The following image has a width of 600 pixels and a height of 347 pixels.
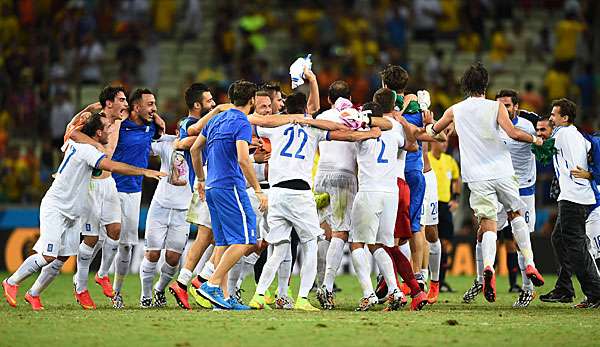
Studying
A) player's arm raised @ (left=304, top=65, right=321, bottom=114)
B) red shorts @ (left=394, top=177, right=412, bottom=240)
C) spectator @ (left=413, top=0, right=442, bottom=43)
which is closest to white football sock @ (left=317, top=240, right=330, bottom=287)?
red shorts @ (left=394, top=177, right=412, bottom=240)

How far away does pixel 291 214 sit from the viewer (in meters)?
14.3

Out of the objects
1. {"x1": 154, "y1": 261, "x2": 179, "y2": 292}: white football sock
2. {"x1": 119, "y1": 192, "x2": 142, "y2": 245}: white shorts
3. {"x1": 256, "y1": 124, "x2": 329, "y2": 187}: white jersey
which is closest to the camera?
{"x1": 256, "y1": 124, "x2": 329, "y2": 187}: white jersey

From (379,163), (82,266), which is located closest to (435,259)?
(379,163)

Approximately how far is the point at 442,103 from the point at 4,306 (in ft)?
48.2

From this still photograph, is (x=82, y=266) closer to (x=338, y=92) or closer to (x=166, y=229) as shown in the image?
(x=166, y=229)

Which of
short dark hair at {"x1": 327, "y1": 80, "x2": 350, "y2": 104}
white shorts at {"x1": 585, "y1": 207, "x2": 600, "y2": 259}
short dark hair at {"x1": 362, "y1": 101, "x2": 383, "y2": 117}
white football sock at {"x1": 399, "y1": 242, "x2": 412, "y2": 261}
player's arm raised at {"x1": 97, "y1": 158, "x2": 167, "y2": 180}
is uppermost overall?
short dark hair at {"x1": 327, "y1": 80, "x2": 350, "y2": 104}

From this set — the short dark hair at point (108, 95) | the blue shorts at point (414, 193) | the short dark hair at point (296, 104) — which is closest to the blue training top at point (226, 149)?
the short dark hair at point (296, 104)

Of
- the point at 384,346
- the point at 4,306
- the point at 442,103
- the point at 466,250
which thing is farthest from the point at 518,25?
the point at 384,346

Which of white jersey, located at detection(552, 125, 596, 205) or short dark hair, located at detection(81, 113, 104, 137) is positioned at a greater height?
short dark hair, located at detection(81, 113, 104, 137)

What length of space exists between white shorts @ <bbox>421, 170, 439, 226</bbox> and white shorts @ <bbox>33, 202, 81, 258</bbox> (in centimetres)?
497

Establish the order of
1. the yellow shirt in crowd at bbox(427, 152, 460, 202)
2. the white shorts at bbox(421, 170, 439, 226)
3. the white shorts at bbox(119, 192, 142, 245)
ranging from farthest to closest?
the yellow shirt in crowd at bbox(427, 152, 460, 202) → the white shorts at bbox(421, 170, 439, 226) → the white shorts at bbox(119, 192, 142, 245)

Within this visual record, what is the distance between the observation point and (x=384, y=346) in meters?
11.0

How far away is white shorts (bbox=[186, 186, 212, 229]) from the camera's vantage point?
14.9 metres

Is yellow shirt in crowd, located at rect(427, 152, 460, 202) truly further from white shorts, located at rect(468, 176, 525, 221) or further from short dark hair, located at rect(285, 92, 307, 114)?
short dark hair, located at rect(285, 92, 307, 114)
